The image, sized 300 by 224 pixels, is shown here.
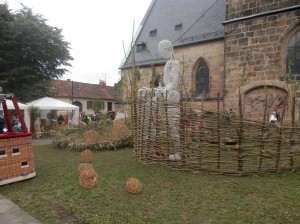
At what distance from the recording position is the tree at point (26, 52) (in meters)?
19.8

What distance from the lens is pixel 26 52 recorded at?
20.5m

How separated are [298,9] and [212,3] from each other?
28.5 feet

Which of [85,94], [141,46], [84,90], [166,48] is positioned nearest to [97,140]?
[166,48]

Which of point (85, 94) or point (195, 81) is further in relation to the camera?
point (85, 94)

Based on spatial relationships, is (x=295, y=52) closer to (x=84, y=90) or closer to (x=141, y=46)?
(x=141, y=46)

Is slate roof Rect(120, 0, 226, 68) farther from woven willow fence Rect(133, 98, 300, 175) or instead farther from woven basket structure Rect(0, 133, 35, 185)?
woven basket structure Rect(0, 133, 35, 185)

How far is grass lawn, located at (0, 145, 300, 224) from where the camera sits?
3.63m

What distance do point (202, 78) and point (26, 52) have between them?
13664 mm

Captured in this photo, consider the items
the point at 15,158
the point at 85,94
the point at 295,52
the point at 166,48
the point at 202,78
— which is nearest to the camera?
the point at 15,158

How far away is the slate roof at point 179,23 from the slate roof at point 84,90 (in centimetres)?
1993

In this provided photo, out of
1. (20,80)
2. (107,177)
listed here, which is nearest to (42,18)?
(20,80)

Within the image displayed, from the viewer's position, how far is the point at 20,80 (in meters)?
20.4

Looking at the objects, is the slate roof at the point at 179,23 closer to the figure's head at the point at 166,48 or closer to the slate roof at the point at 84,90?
the figure's head at the point at 166,48

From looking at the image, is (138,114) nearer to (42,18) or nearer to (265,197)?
(265,197)
